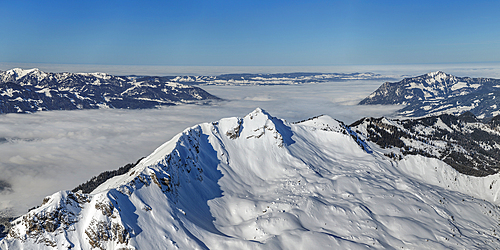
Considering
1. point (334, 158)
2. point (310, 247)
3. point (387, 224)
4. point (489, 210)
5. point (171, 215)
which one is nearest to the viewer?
point (310, 247)

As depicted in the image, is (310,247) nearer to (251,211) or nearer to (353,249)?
Result: (353,249)

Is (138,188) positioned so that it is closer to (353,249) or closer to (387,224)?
(353,249)

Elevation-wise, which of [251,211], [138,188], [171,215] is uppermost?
[138,188]

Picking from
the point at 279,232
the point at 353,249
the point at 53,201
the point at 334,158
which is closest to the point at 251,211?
the point at 279,232

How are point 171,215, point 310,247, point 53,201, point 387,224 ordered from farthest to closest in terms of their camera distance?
point 387,224 → point 171,215 → point 310,247 → point 53,201

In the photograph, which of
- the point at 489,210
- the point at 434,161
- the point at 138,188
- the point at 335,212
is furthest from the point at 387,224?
the point at 434,161

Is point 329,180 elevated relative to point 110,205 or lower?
lower

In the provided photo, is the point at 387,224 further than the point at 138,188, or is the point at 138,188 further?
the point at 387,224
